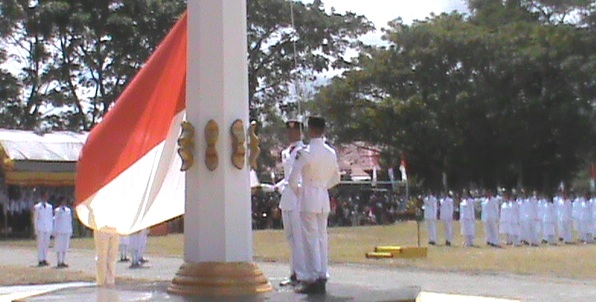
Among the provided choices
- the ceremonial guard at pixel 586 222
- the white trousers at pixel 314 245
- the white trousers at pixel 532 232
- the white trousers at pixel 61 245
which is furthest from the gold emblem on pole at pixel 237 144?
the ceremonial guard at pixel 586 222

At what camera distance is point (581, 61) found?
1890 inches

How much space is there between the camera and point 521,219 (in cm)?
2927

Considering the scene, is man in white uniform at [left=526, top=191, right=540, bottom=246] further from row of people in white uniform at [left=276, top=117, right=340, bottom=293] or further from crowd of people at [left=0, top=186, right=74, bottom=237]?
row of people in white uniform at [left=276, top=117, right=340, bottom=293]

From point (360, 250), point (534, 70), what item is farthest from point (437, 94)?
point (360, 250)

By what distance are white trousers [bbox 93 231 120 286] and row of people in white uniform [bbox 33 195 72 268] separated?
11.0 metres

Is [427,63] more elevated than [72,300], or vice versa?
[427,63]

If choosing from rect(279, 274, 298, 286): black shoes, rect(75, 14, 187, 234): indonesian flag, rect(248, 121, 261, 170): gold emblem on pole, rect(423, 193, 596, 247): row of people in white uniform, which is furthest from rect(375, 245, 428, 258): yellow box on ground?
rect(248, 121, 261, 170): gold emblem on pole

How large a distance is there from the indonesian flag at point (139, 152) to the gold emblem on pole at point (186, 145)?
3.01ft

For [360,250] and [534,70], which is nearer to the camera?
[360,250]

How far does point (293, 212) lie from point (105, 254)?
2.61m

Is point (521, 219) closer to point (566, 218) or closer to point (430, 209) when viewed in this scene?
point (566, 218)

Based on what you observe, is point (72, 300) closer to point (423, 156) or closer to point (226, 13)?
point (226, 13)

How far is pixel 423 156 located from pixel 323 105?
20.3 ft

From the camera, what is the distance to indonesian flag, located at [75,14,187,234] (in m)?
10.7
